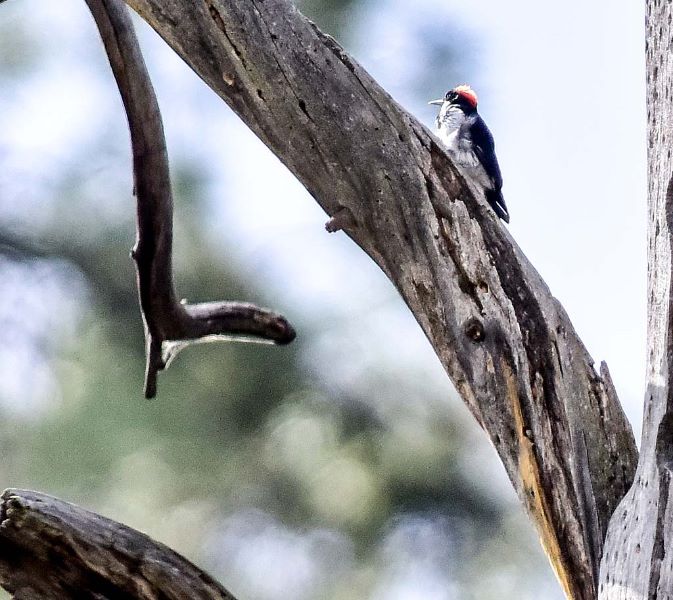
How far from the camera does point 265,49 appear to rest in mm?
1219

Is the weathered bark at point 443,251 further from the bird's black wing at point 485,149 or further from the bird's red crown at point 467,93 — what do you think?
the bird's red crown at point 467,93

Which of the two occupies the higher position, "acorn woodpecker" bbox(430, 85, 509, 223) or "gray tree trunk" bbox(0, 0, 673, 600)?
"acorn woodpecker" bbox(430, 85, 509, 223)

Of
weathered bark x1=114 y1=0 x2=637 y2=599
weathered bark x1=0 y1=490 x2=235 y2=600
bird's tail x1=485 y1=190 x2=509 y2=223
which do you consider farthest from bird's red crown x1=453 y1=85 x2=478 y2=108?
weathered bark x1=0 y1=490 x2=235 y2=600

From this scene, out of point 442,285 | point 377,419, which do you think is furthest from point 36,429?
point 442,285

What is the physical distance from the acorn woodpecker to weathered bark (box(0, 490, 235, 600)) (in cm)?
138

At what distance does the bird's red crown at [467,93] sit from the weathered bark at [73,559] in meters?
1.99

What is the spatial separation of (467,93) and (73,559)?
6.68ft

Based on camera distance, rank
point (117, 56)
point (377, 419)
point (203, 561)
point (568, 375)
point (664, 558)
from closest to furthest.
A: 1. point (664, 558)
2. point (568, 375)
3. point (117, 56)
4. point (203, 561)
5. point (377, 419)

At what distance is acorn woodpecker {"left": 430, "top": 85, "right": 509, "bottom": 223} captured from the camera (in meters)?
2.38

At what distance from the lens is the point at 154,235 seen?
1.22m

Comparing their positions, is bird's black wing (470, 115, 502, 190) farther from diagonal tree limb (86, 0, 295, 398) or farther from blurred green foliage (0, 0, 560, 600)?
diagonal tree limb (86, 0, 295, 398)

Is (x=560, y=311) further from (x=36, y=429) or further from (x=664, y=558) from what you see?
(x=36, y=429)

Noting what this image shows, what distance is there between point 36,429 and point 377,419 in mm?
907

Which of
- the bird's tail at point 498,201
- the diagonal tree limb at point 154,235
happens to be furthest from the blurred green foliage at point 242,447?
the diagonal tree limb at point 154,235
